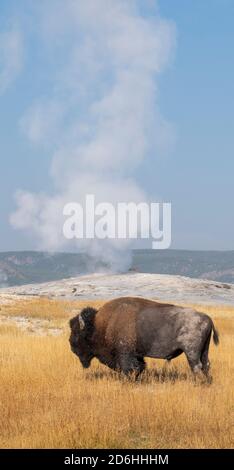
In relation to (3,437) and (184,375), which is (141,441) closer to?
(3,437)

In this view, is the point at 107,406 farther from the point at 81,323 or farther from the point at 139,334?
the point at 81,323

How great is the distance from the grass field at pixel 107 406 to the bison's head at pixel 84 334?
0.46 metres

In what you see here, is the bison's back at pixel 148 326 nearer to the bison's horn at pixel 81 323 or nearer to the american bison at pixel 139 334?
the american bison at pixel 139 334

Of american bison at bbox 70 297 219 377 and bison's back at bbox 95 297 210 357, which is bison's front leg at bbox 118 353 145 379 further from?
bison's back at bbox 95 297 210 357

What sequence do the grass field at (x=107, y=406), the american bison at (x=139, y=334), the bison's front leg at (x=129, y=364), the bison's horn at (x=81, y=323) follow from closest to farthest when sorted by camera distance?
the grass field at (x=107, y=406) → the american bison at (x=139, y=334) → the bison's front leg at (x=129, y=364) → the bison's horn at (x=81, y=323)

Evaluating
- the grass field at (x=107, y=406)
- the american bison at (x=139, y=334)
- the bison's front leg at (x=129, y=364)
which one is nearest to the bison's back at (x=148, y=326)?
the american bison at (x=139, y=334)

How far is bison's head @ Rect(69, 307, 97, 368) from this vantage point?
1223 centimetres

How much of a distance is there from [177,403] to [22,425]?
2499mm

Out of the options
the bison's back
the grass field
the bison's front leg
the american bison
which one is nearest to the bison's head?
the american bison

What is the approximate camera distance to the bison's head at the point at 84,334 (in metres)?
12.2

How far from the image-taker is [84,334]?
12234mm

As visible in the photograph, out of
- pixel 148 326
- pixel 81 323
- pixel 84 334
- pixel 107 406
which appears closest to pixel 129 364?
pixel 148 326

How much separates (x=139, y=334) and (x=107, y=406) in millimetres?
2388
